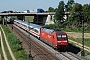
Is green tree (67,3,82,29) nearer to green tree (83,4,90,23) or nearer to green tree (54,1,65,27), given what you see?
green tree (83,4,90,23)

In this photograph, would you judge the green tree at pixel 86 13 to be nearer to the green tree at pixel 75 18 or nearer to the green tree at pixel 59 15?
the green tree at pixel 75 18

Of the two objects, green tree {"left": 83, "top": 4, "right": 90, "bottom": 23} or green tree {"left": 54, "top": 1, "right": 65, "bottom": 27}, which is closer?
green tree {"left": 83, "top": 4, "right": 90, "bottom": 23}

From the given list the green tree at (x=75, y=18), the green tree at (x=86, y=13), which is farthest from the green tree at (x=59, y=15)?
the green tree at (x=86, y=13)

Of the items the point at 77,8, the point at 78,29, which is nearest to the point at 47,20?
the point at 77,8

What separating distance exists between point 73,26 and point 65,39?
2200 inches

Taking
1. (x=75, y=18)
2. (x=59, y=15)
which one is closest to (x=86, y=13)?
(x=75, y=18)

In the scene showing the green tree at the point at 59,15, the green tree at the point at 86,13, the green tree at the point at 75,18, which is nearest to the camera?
the green tree at the point at 75,18

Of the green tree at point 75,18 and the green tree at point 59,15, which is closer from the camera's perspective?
the green tree at point 75,18

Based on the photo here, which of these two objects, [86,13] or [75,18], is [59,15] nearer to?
[75,18]

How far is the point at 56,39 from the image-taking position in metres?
38.2

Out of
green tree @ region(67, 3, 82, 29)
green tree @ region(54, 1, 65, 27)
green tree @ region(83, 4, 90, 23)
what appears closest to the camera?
green tree @ region(67, 3, 82, 29)

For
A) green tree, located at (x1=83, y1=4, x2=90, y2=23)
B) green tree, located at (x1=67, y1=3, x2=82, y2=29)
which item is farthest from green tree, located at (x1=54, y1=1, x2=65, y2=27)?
green tree, located at (x1=83, y1=4, x2=90, y2=23)

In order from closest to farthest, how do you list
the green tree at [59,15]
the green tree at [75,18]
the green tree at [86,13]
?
1. the green tree at [75,18]
2. the green tree at [86,13]
3. the green tree at [59,15]

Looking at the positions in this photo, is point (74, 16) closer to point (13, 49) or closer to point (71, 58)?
point (13, 49)
